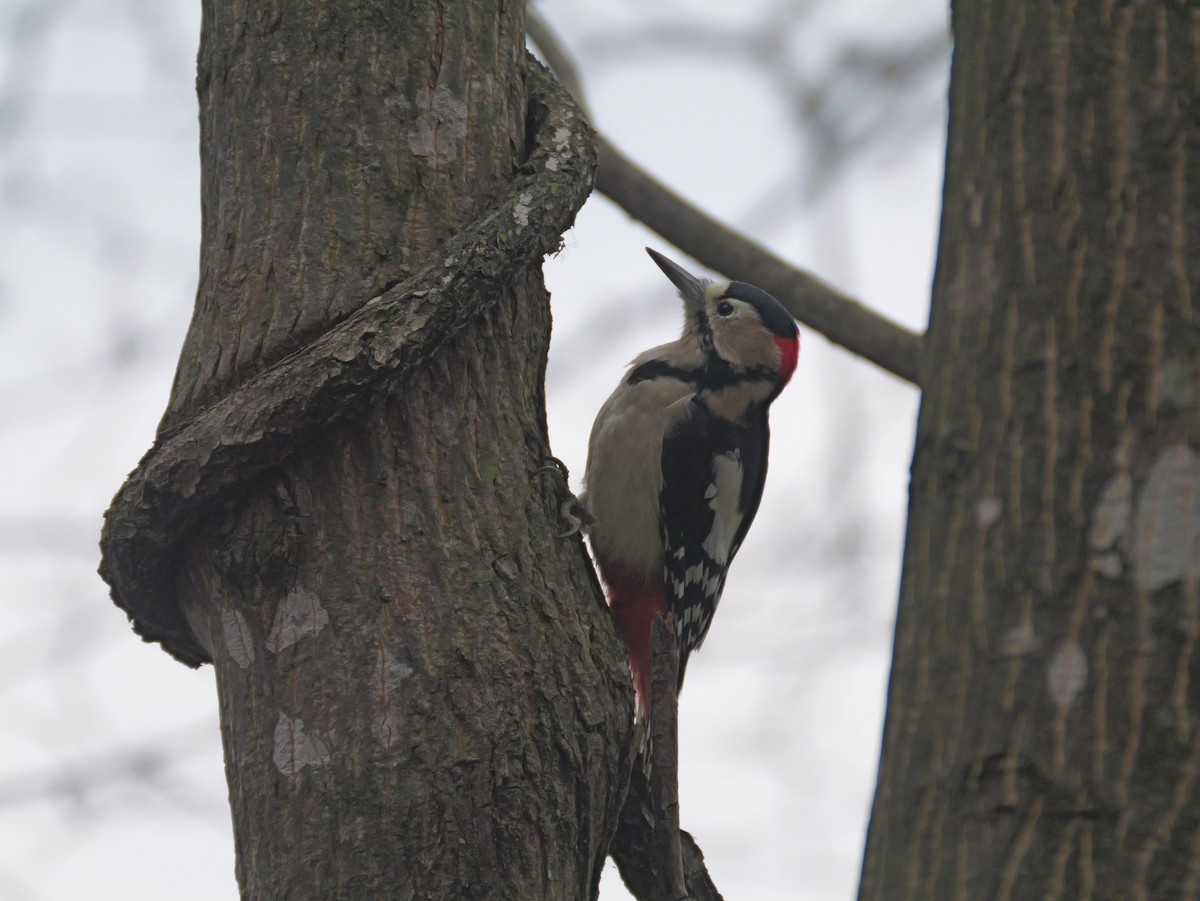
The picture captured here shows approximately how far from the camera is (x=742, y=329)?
4.27 m

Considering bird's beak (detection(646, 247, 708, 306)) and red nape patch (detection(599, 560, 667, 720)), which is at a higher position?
bird's beak (detection(646, 247, 708, 306))

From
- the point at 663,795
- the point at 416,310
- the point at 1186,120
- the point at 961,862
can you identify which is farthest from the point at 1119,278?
the point at 663,795

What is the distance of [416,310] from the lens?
2104 mm

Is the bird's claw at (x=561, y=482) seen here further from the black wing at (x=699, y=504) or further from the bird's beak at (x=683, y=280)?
the bird's beak at (x=683, y=280)

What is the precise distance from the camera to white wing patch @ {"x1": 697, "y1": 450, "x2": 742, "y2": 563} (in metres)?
3.95

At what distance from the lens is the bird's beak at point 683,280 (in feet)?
14.6

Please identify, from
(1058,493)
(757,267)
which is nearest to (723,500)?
(757,267)

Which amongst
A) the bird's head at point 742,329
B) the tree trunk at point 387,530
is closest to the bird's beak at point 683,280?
the bird's head at point 742,329

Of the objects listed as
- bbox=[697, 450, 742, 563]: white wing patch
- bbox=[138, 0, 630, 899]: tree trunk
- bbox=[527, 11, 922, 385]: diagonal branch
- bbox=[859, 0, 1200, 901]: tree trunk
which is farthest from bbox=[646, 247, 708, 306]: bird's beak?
bbox=[859, 0, 1200, 901]: tree trunk

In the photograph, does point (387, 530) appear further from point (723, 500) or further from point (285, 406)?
point (723, 500)

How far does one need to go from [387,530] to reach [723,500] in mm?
2087

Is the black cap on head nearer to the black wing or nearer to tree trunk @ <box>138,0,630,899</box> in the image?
the black wing

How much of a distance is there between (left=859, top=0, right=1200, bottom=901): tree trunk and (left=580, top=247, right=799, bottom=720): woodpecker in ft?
7.82

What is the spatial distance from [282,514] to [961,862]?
48.5 inches
